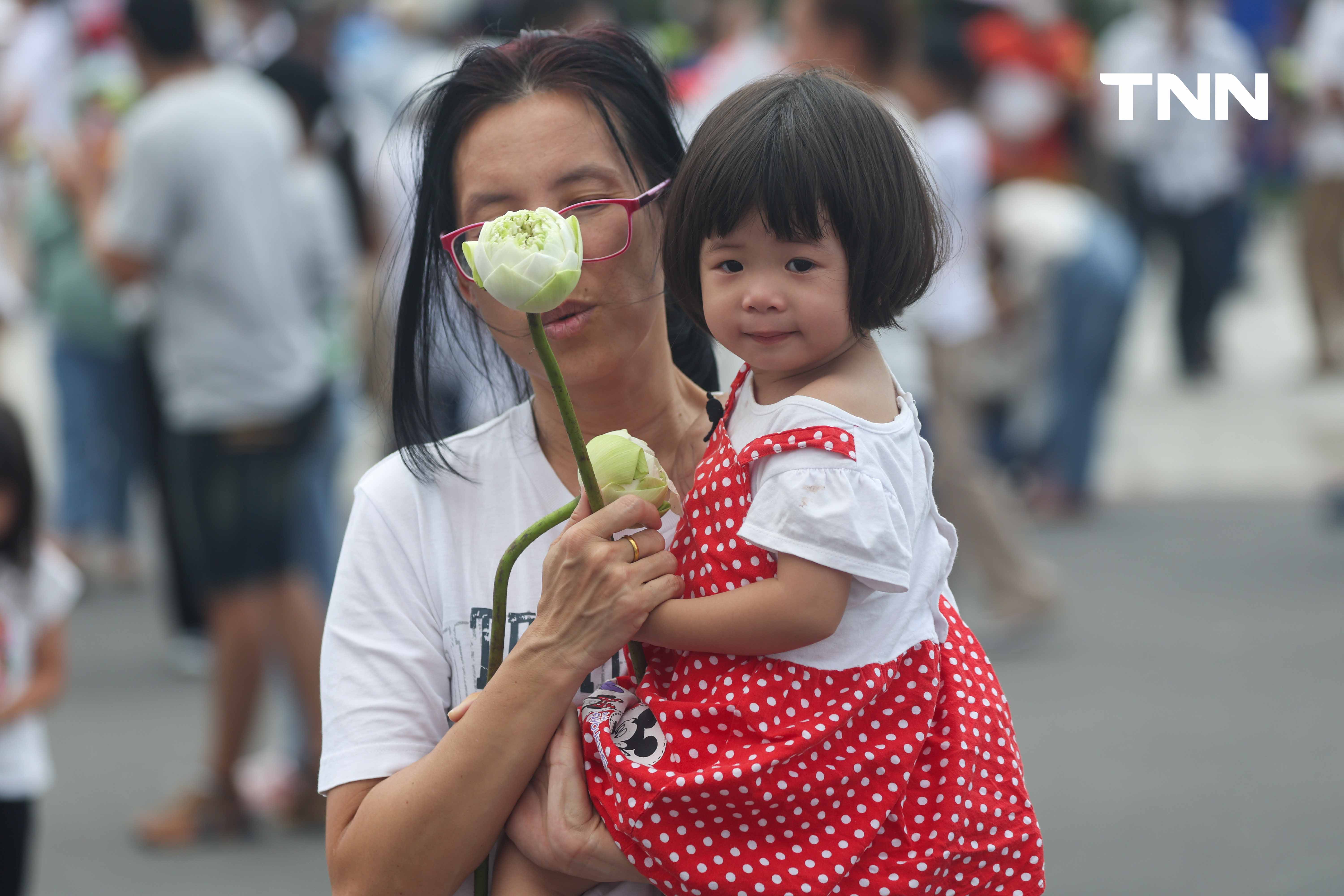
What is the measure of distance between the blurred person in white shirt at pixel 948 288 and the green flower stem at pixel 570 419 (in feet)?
9.04

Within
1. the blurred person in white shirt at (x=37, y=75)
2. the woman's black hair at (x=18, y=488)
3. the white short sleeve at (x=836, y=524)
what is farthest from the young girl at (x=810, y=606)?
the blurred person in white shirt at (x=37, y=75)

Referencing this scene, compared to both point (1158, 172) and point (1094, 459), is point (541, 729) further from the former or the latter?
point (1158, 172)

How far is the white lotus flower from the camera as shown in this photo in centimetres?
134

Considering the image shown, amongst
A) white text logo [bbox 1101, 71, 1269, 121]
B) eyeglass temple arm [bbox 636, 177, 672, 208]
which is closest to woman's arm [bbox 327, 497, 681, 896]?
eyeglass temple arm [bbox 636, 177, 672, 208]

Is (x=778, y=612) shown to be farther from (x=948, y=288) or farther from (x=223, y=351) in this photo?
(x=948, y=288)

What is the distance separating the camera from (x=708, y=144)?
5.04 feet

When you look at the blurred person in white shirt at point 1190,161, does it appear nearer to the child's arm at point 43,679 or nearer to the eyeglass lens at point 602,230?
the child's arm at point 43,679

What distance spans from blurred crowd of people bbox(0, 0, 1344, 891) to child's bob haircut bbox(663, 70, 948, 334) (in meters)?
0.14

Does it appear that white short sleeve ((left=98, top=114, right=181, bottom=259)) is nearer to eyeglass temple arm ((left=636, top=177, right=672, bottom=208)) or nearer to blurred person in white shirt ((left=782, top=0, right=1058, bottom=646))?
blurred person in white shirt ((left=782, top=0, right=1058, bottom=646))

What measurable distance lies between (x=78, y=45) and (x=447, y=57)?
17.0 ft

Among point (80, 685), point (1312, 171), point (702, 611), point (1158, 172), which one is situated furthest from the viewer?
point (1158, 172)

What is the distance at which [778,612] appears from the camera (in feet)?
4.77

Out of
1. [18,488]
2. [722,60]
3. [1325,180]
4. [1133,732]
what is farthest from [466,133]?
[1325,180]

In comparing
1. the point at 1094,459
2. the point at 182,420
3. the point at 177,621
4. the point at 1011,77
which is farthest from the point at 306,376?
the point at 1011,77
